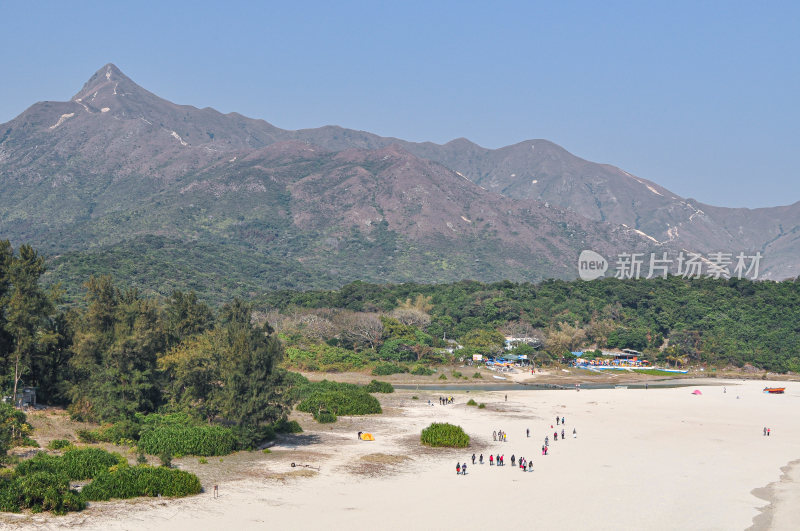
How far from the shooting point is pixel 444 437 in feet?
163

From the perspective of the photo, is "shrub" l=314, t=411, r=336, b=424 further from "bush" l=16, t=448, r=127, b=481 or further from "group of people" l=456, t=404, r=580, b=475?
"bush" l=16, t=448, r=127, b=481

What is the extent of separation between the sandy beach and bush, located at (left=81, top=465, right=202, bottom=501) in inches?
28.0

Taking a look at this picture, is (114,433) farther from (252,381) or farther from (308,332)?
(308,332)

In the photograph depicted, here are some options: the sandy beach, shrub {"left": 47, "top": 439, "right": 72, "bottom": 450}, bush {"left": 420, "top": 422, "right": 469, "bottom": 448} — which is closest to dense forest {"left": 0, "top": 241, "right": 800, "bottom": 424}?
shrub {"left": 47, "top": 439, "right": 72, "bottom": 450}

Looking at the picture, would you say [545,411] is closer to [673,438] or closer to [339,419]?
[673,438]

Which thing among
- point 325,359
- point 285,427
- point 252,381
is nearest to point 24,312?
point 252,381

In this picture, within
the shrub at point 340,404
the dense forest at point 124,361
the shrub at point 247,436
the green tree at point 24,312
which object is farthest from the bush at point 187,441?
the shrub at point 340,404

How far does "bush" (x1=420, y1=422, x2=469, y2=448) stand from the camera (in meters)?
49.3

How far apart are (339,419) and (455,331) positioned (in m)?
64.4

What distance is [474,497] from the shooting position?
1407 inches

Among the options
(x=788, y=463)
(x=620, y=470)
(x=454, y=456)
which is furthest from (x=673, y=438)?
(x=454, y=456)

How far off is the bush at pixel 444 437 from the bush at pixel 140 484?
19.1 metres

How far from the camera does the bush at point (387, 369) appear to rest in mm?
99188

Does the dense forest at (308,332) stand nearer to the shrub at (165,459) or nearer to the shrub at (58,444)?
the shrub at (58,444)
